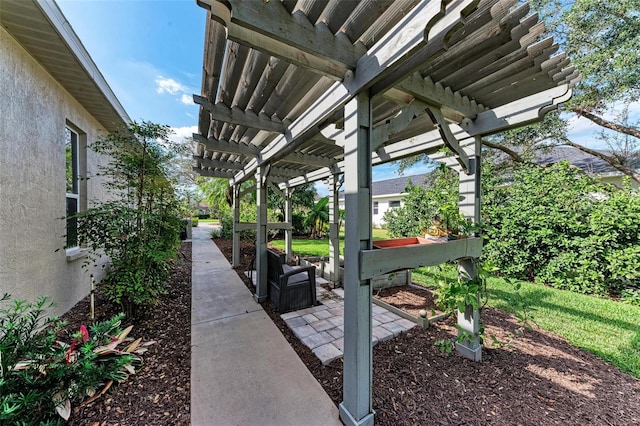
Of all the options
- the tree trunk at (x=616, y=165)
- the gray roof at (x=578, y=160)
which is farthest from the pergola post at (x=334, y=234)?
the tree trunk at (x=616, y=165)

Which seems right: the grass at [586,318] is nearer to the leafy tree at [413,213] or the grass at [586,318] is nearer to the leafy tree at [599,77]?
the leafy tree at [413,213]

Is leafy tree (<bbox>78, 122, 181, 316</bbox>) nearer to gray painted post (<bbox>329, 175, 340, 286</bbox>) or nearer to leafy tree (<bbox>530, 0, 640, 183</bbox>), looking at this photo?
gray painted post (<bbox>329, 175, 340, 286</bbox>)

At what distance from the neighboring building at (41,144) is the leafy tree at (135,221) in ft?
1.57

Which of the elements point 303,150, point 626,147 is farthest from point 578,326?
point 626,147

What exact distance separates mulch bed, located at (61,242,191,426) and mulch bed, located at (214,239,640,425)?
1.37 meters

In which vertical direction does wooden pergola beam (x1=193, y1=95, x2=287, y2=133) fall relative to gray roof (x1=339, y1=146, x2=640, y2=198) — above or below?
below

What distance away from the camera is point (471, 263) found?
2812 mm

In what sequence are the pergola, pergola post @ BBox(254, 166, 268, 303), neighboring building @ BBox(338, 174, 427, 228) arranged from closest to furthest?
1. the pergola
2. pergola post @ BBox(254, 166, 268, 303)
3. neighboring building @ BBox(338, 174, 427, 228)

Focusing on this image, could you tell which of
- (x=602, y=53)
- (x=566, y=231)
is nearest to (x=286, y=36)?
(x=566, y=231)

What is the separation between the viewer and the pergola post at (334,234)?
5637 mm

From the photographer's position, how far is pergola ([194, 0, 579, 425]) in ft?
5.06

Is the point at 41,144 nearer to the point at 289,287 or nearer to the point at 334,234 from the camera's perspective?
the point at 289,287

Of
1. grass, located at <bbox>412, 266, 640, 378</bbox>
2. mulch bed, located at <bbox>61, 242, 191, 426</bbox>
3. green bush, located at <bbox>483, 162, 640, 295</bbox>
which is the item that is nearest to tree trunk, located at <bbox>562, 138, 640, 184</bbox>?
green bush, located at <bbox>483, 162, 640, 295</bbox>

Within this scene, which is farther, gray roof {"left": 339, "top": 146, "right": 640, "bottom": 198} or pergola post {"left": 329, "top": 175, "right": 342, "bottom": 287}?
gray roof {"left": 339, "top": 146, "right": 640, "bottom": 198}
